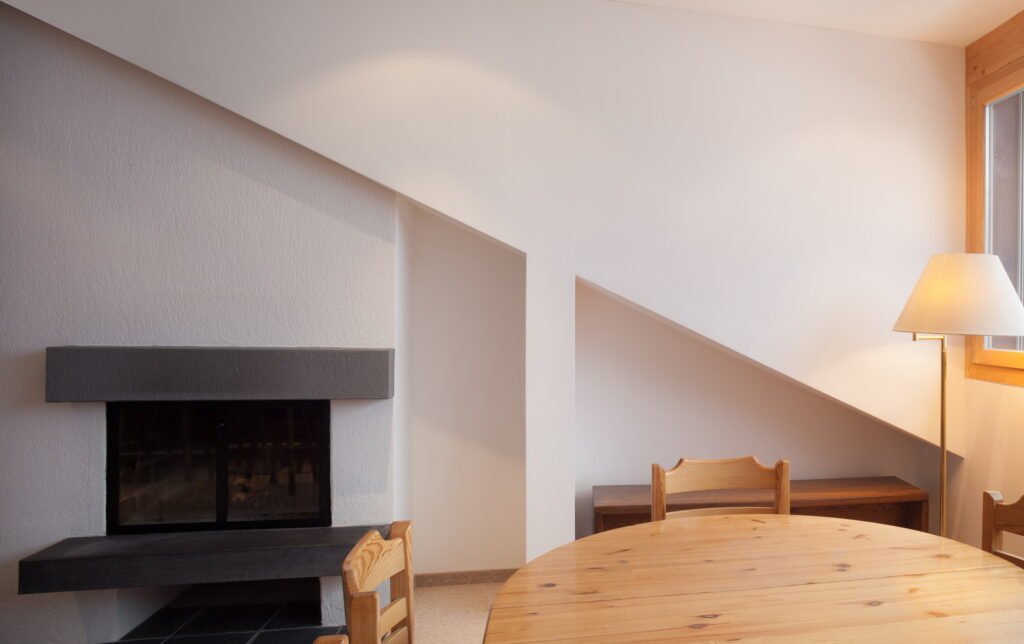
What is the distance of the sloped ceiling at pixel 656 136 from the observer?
2541 mm

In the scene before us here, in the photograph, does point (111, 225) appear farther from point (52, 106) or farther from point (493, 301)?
point (493, 301)

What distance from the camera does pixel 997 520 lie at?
5.26 ft

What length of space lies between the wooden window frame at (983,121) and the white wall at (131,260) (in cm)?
273

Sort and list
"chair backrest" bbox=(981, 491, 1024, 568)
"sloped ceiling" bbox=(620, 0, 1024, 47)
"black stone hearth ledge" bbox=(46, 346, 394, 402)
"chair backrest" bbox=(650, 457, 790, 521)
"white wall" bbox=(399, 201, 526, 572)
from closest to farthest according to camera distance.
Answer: "chair backrest" bbox=(981, 491, 1024, 568), "chair backrest" bbox=(650, 457, 790, 521), "black stone hearth ledge" bbox=(46, 346, 394, 402), "sloped ceiling" bbox=(620, 0, 1024, 47), "white wall" bbox=(399, 201, 526, 572)

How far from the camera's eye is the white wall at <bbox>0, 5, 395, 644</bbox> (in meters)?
2.46

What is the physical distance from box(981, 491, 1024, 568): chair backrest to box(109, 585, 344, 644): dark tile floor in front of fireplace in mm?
2312

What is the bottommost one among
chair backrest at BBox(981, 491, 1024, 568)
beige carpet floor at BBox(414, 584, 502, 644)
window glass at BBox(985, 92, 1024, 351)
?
beige carpet floor at BBox(414, 584, 502, 644)

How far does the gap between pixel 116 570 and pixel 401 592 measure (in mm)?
1619

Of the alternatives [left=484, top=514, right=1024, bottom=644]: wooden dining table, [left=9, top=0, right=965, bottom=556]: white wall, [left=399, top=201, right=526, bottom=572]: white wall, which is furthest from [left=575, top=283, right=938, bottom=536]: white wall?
[left=484, top=514, right=1024, bottom=644]: wooden dining table

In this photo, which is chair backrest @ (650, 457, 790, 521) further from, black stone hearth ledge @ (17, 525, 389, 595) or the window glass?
the window glass

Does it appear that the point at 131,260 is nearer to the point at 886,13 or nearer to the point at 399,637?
the point at 399,637

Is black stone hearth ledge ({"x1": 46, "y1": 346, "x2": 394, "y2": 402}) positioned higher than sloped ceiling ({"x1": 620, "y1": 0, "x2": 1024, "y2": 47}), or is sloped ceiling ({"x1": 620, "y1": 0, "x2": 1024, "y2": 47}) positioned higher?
sloped ceiling ({"x1": 620, "y1": 0, "x2": 1024, "y2": 47})

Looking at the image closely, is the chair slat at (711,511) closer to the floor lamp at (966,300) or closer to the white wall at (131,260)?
the floor lamp at (966,300)

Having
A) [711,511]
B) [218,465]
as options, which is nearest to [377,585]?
[711,511]
